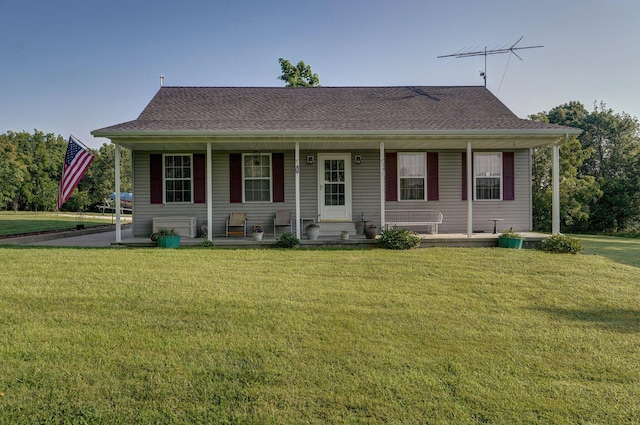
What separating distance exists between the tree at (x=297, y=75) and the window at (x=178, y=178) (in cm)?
1307

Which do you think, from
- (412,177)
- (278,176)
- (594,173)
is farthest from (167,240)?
(594,173)

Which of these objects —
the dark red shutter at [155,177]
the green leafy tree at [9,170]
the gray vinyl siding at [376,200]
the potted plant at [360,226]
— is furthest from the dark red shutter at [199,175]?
the green leafy tree at [9,170]

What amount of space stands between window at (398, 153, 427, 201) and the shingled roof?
1126 mm

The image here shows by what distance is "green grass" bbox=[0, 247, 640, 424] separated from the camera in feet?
8.16

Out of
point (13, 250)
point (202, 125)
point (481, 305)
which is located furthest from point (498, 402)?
point (13, 250)

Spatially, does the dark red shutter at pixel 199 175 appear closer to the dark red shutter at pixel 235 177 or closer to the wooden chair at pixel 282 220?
the dark red shutter at pixel 235 177

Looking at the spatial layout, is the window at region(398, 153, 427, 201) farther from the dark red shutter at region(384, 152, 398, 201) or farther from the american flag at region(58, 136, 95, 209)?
the american flag at region(58, 136, 95, 209)

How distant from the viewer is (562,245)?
26.7 ft

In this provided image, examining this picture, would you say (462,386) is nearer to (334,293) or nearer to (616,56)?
(334,293)

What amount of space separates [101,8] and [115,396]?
14.1m

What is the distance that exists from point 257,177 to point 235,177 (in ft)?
2.07

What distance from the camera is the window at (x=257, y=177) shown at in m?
10.3

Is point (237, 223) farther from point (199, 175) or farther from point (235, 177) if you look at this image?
point (199, 175)

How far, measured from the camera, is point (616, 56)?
15.0m
